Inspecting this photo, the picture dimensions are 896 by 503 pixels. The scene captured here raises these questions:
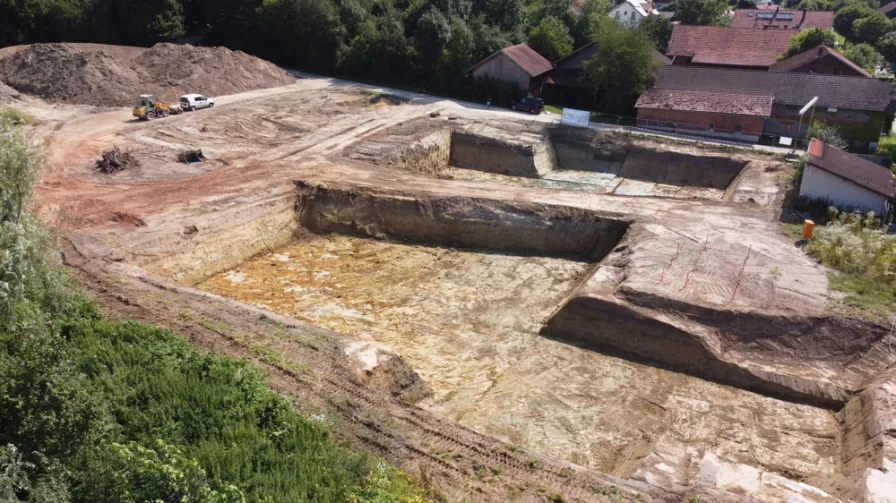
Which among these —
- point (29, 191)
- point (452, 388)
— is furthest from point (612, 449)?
point (29, 191)

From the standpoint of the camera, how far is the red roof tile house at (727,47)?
1838 inches

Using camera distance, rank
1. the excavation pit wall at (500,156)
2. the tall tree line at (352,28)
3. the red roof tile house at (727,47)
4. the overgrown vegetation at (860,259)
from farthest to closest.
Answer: the red roof tile house at (727,47), the tall tree line at (352,28), the excavation pit wall at (500,156), the overgrown vegetation at (860,259)

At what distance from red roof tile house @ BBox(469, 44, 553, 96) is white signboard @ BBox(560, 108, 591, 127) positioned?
5.43 meters

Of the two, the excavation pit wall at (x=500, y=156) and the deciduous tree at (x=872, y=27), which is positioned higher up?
the deciduous tree at (x=872, y=27)

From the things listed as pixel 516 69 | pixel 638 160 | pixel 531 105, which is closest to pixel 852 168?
pixel 638 160

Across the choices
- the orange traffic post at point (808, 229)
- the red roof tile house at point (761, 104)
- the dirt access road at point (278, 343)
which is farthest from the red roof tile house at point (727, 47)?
the dirt access road at point (278, 343)

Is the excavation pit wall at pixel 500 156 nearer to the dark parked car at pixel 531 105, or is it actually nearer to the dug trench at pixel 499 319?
the dark parked car at pixel 531 105

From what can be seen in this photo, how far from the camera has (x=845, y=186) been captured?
1029 inches

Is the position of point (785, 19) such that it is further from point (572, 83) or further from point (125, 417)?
point (125, 417)

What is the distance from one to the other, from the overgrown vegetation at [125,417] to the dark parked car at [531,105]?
30647 mm

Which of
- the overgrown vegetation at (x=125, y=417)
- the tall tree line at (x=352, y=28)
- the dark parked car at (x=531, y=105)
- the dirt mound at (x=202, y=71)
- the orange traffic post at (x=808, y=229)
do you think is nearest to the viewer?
the overgrown vegetation at (x=125, y=417)

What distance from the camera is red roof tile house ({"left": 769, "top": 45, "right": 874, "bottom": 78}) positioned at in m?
42.6

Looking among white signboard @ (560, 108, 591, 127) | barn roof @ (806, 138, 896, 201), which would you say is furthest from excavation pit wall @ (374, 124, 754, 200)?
barn roof @ (806, 138, 896, 201)

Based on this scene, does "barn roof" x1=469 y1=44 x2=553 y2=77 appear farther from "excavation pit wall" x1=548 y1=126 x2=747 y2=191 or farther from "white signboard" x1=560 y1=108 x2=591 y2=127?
"excavation pit wall" x1=548 y1=126 x2=747 y2=191
